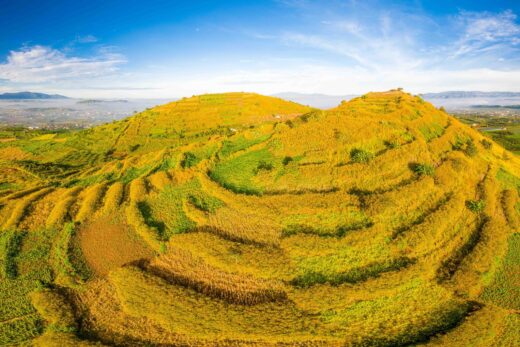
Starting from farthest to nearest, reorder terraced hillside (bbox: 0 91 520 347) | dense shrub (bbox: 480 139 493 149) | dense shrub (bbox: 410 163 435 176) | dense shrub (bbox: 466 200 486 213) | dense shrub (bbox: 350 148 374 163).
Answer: dense shrub (bbox: 480 139 493 149), dense shrub (bbox: 350 148 374 163), dense shrub (bbox: 410 163 435 176), dense shrub (bbox: 466 200 486 213), terraced hillside (bbox: 0 91 520 347)

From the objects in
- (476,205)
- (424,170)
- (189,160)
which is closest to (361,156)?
(424,170)

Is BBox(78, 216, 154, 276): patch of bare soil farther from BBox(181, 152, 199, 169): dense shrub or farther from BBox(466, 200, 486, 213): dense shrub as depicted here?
BBox(466, 200, 486, 213): dense shrub

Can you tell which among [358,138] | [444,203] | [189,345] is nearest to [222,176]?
[358,138]

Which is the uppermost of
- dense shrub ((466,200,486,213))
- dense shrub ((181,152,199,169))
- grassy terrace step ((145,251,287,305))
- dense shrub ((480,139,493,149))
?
dense shrub ((480,139,493,149))

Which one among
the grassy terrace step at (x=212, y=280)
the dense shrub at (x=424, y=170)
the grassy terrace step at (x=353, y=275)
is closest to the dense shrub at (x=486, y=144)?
the dense shrub at (x=424, y=170)

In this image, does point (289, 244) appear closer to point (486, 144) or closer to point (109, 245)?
point (109, 245)

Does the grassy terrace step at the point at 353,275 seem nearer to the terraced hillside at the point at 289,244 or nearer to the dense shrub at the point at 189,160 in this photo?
the terraced hillside at the point at 289,244

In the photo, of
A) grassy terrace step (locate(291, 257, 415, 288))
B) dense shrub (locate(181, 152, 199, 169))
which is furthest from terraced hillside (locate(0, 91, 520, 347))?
dense shrub (locate(181, 152, 199, 169))
